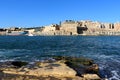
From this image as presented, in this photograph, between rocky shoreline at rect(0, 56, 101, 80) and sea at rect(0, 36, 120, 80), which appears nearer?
rocky shoreline at rect(0, 56, 101, 80)

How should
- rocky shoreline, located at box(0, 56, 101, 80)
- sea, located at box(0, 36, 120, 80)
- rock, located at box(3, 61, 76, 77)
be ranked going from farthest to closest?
1. sea, located at box(0, 36, 120, 80)
2. rock, located at box(3, 61, 76, 77)
3. rocky shoreline, located at box(0, 56, 101, 80)

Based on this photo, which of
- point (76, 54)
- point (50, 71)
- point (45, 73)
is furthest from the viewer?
point (76, 54)

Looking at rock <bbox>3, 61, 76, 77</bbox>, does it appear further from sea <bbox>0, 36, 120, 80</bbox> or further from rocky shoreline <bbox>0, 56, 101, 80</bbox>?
sea <bbox>0, 36, 120, 80</bbox>

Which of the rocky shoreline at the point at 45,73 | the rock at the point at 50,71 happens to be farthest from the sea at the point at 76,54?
the rock at the point at 50,71

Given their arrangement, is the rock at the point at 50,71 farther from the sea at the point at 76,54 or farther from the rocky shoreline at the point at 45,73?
the sea at the point at 76,54

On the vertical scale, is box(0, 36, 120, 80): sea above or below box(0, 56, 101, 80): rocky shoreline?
below

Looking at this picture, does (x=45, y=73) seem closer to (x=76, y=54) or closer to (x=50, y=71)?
(x=50, y=71)

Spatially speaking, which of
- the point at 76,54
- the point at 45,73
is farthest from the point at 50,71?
the point at 76,54

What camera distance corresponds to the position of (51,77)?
23.6m

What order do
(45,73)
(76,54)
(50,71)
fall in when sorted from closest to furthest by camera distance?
(45,73)
(50,71)
(76,54)

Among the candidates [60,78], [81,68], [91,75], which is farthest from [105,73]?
[60,78]

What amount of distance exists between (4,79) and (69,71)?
4905mm

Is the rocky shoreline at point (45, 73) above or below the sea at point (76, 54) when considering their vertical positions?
above

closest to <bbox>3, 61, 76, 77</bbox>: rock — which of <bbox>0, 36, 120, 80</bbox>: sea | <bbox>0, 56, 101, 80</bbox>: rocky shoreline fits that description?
<bbox>0, 56, 101, 80</bbox>: rocky shoreline
